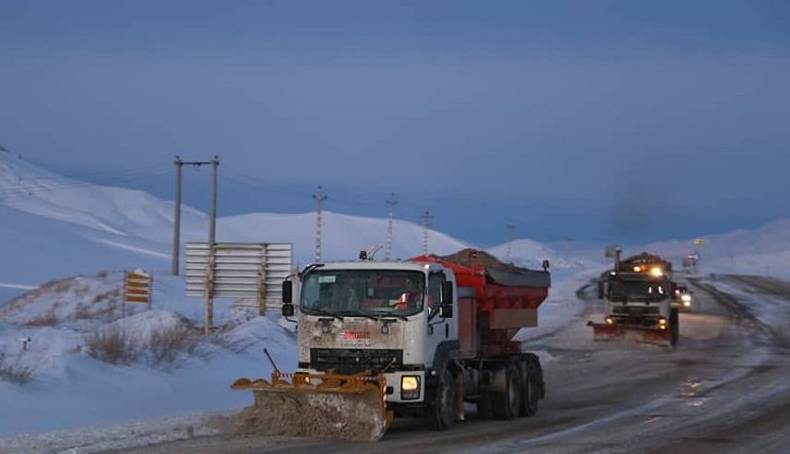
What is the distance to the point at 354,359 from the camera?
1677cm

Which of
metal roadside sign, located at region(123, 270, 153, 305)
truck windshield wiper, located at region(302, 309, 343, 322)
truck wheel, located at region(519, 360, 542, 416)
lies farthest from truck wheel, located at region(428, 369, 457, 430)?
metal roadside sign, located at region(123, 270, 153, 305)

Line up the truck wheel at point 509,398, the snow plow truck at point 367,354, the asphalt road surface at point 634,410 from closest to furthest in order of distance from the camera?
the asphalt road surface at point 634,410 < the snow plow truck at point 367,354 < the truck wheel at point 509,398

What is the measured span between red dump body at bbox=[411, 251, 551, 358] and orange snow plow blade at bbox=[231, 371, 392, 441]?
2480mm

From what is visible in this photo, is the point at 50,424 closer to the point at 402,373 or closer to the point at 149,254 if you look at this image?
the point at 402,373

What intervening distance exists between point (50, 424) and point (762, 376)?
16566mm

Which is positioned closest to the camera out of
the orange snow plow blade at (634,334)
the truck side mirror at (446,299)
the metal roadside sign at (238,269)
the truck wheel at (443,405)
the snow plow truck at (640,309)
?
the truck side mirror at (446,299)

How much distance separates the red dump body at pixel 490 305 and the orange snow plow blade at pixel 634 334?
1786 centimetres

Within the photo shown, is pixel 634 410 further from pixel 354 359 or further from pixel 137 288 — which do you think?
pixel 137 288

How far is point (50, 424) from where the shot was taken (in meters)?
17.1

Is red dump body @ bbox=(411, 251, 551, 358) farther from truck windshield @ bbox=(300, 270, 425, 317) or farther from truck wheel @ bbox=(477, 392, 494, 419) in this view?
truck windshield @ bbox=(300, 270, 425, 317)

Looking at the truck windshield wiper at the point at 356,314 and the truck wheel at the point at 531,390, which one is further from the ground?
the truck windshield wiper at the point at 356,314

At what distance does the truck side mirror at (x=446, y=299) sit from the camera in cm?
1711

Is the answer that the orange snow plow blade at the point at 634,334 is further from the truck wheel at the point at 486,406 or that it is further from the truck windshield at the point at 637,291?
the truck wheel at the point at 486,406

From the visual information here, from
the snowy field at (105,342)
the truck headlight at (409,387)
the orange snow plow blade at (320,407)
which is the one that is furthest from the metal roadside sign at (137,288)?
the truck headlight at (409,387)
